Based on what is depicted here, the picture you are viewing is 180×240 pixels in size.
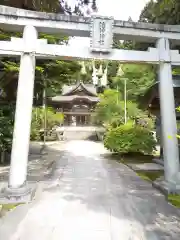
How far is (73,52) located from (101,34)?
929mm

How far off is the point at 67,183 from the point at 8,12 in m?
5.30

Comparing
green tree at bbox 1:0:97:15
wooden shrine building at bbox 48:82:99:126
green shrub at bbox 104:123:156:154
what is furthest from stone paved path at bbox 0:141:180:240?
wooden shrine building at bbox 48:82:99:126

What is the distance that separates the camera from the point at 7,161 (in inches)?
391

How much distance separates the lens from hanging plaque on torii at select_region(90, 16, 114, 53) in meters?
5.39

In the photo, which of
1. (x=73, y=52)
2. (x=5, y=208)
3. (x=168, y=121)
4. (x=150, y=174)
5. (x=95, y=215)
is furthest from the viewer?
(x=150, y=174)

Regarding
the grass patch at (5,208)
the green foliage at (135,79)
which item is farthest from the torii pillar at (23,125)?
the green foliage at (135,79)

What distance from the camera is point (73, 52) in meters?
5.34

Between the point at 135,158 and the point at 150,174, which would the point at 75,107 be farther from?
the point at 150,174

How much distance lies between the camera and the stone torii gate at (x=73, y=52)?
16.4ft

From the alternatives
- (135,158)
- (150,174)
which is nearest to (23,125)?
(150,174)

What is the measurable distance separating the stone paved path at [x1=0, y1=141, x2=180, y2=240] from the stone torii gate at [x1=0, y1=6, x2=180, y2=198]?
789 millimetres

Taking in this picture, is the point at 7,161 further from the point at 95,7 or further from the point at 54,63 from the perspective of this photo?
the point at 95,7

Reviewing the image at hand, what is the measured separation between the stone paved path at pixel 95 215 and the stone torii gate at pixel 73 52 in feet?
2.59

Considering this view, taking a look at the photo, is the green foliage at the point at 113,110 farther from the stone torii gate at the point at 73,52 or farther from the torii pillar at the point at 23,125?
the torii pillar at the point at 23,125
